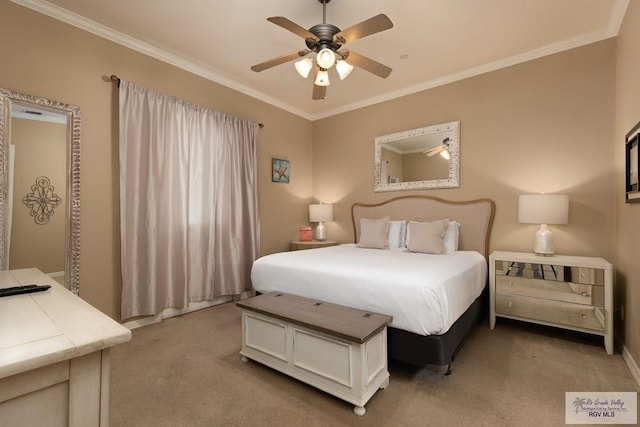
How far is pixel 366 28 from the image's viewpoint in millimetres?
2053

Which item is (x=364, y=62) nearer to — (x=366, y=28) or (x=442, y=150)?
(x=366, y=28)

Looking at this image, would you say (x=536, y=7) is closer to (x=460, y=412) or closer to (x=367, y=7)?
(x=367, y=7)

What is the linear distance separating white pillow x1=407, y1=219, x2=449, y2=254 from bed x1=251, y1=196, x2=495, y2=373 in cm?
1

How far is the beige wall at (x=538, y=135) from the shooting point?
2.88 meters

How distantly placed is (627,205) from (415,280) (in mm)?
1936

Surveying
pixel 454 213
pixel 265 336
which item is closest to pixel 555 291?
pixel 454 213

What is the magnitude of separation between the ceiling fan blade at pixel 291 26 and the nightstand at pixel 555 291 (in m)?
2.66

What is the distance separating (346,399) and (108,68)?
346cm

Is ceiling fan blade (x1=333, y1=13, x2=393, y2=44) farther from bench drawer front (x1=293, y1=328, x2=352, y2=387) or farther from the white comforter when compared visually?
bench drawer front (x1=293, y1=328, x2=352, y2=387)

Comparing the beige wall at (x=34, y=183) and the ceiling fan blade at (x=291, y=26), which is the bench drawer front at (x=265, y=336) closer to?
the beige wall at (x=34, y=183)

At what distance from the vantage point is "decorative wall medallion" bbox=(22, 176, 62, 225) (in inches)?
95.9

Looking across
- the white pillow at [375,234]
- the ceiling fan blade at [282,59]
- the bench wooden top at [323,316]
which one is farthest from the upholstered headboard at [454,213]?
the ceiling fan blade at [282,59]

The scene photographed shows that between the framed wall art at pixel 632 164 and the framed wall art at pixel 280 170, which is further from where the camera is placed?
the framed wall art at pixel 280 170

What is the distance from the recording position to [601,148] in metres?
2.88
